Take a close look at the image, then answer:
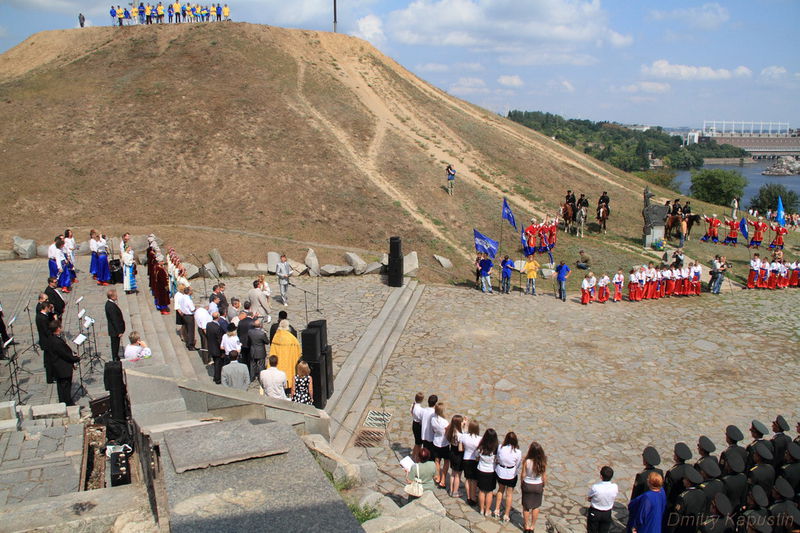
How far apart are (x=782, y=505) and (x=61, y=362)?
11296 mm

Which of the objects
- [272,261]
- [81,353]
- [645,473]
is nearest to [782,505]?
[645,473]

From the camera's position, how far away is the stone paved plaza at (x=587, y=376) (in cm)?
1034

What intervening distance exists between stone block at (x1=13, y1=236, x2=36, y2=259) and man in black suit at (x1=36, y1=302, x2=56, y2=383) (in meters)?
10.9

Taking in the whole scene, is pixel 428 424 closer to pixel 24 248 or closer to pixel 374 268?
pixel 374 268

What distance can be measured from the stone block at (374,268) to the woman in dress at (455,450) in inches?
522

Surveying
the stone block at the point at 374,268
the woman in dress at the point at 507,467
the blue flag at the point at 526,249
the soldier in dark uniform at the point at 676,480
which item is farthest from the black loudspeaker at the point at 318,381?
the blue flag at the point at 526,249

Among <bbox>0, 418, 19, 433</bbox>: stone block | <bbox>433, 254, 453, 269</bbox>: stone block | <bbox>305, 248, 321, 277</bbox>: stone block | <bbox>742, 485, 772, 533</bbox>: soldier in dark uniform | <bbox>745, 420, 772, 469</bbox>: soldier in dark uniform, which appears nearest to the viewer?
<bbox>742, 485, 772, 533</bbox>: soldier in dark uniform

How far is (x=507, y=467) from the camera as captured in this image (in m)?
8.10

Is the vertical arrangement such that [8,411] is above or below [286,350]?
below

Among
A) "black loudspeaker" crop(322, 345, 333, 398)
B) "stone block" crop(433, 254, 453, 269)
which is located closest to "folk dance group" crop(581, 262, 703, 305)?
"stone block" crop(433, 254, 453, 269)

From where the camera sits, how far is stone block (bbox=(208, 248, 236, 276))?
20625mm

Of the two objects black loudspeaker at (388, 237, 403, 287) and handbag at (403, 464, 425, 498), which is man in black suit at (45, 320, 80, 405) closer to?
handbag at (403, 464, 425, 498)

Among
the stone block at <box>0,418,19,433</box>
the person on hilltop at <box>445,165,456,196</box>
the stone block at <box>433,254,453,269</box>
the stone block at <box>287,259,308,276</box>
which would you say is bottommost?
the stone block at <box>0,418,19,433</box>

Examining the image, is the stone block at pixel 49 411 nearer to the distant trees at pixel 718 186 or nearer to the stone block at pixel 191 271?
the stone block at pixel 191 271
